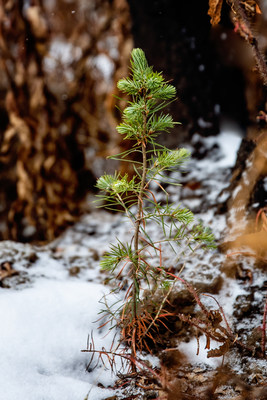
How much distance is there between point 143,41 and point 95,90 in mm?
584

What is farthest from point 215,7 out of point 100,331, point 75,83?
point 75,83

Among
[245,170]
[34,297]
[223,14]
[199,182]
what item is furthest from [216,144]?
[34,297]

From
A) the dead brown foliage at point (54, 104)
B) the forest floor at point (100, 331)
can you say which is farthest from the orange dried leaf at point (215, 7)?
the dead brown foliage at point (54, 104)

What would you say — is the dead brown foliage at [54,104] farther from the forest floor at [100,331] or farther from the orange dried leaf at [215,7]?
the orange dried leaf at [215,7]

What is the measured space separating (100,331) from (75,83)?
6.83ft

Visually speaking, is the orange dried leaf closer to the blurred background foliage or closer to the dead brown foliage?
the blurred background foliage

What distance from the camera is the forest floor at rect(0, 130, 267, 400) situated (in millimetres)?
1201

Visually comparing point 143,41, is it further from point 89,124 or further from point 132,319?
point 132,319

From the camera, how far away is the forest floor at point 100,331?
120 centimetres

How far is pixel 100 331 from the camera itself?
59.4 inches

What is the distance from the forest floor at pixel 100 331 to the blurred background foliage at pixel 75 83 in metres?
0.65

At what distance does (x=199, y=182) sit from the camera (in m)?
2.65

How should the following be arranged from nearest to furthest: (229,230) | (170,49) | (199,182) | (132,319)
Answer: (132,319) < (229,230) < (199,182) < (170,49)

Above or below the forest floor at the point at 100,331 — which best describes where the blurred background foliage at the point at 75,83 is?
above
